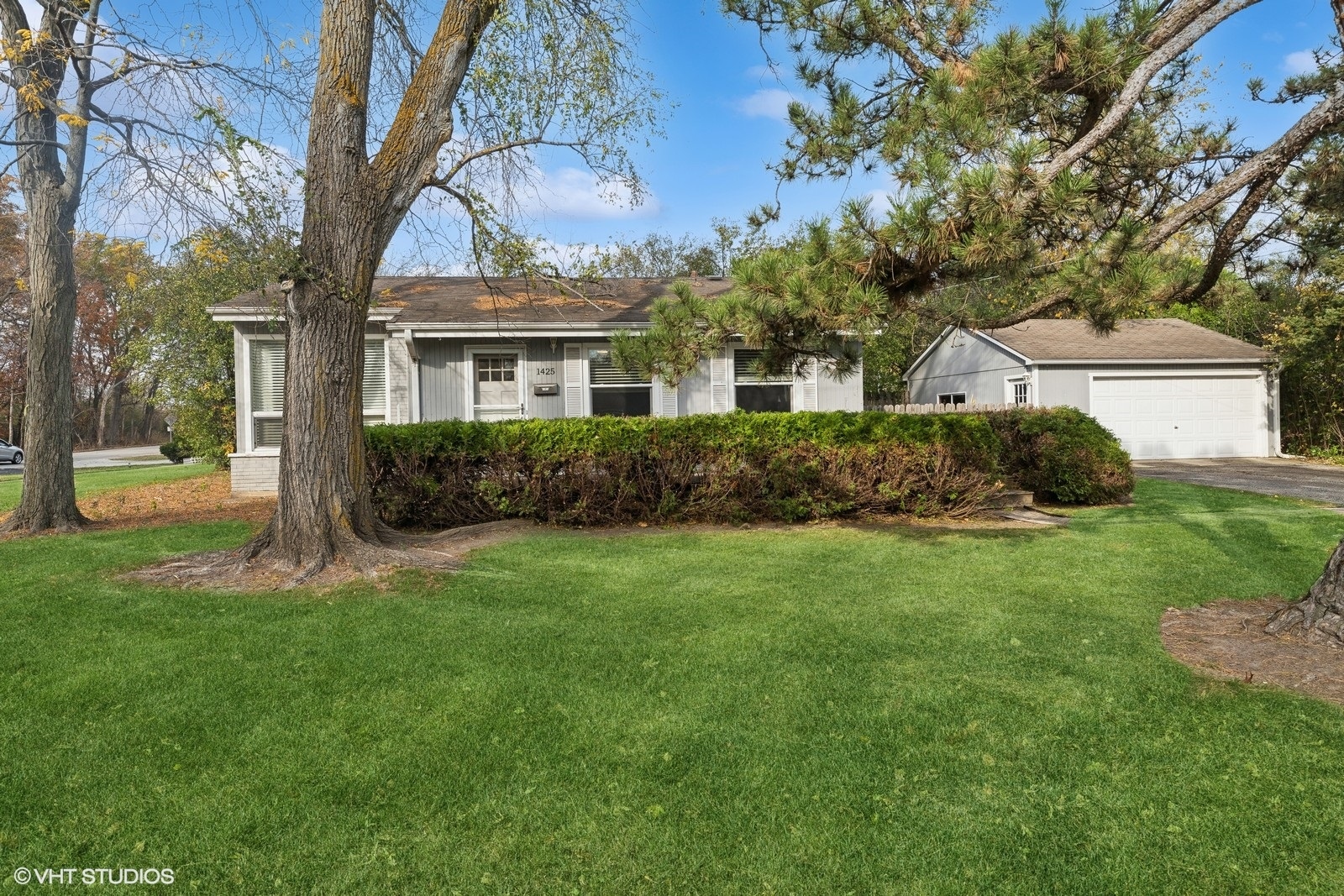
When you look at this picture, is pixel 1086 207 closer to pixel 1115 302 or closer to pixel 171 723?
pixel 1115 302

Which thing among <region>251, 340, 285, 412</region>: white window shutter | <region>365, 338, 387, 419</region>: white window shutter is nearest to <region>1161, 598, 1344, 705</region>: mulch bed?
<region>365, 338, 387, 419</region>: white window shutter

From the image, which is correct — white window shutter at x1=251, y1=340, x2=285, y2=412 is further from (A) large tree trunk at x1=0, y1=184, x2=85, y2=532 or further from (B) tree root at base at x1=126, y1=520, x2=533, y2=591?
(B) tree root at base at x1=126, y1=520, x2=533, y2=591

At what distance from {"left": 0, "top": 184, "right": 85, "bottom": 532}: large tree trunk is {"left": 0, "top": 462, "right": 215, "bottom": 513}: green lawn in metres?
3.05

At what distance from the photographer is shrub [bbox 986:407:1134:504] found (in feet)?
33.5

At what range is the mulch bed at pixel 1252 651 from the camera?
3.92 metres

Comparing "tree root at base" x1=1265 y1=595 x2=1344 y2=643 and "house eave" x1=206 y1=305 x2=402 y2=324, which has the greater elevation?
"house eave" x1=206 y1=305 x2=402 y2=324

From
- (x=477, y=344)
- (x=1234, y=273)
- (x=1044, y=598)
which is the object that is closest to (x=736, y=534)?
(x=1044, y=598)

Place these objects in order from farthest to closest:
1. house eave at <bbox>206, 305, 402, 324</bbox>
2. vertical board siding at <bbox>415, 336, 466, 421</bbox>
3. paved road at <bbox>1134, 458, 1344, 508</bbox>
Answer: vertical board siding at <bbox>415, 336, 466, 421</bbox> → house eave at <bbox>206, 305, 402, 324</bbox> → paved road at <bbox>1134, 458, 1344, 508</bbox>

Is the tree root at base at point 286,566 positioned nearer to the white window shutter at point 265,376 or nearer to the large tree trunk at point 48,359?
the large tree trunk at point 48,359

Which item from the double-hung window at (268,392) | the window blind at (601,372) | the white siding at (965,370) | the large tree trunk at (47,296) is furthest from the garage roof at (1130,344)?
the large tree trunk at (47,296)

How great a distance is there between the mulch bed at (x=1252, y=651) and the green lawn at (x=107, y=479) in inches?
546

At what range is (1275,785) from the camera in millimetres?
2916

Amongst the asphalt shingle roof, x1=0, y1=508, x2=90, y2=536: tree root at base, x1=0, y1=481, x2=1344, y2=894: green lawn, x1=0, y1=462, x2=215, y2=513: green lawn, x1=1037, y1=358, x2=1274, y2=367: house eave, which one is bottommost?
x1=0, y1=481, x2=1344, y2=894: green lawn

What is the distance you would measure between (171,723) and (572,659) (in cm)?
189
